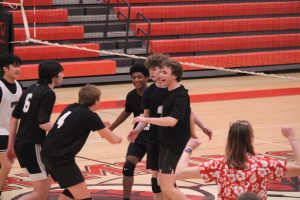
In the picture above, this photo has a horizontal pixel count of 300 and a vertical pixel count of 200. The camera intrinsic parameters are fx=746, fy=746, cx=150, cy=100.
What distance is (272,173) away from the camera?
524cm

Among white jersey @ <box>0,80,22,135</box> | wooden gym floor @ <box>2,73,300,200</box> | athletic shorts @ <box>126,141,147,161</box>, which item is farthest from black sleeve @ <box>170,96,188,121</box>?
white jersey @ <box>0,80,22,135</box>

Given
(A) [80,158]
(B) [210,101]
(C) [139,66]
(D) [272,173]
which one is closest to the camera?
(D) [272,173]

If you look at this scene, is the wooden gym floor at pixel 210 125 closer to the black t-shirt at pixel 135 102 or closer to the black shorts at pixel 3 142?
the black shorts at pixel 3 142

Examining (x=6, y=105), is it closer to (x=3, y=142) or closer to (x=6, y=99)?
(x=6, y=99)

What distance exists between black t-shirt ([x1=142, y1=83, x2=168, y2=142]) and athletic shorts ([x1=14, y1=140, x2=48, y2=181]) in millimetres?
1201

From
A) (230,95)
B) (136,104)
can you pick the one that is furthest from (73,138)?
(230,95)

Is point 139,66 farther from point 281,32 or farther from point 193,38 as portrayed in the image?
point 281,32

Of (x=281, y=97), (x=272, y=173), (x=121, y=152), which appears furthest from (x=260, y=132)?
(x=272, y=173)

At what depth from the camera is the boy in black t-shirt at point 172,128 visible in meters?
7.28

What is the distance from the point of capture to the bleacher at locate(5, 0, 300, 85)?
20.1 metres

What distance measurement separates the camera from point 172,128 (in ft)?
24.2

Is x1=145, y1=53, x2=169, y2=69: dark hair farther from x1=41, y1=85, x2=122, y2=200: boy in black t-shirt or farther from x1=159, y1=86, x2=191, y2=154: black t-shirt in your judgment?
x1=41, y1=85, x2=122, y2=200: boy in black t-shirt

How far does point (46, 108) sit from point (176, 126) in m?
1.31

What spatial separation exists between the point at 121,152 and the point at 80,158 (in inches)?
29.9
